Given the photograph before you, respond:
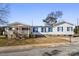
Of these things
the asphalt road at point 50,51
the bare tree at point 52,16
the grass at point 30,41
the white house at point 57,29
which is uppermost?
the bare tree at point 52,16

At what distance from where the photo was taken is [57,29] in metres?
10.2

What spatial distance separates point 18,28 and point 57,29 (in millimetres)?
500

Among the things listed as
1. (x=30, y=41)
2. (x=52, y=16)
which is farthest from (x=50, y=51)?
(x=52, y=16)

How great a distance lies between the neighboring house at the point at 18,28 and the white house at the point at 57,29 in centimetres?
8

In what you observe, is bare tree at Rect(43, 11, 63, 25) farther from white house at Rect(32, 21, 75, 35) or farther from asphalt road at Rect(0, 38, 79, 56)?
asphalt road at Rect(0, 38, 79, 56)

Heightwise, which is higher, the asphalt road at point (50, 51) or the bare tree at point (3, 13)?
the bare tree at point (3, 13)

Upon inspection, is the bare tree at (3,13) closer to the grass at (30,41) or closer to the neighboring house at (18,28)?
the neighboring house at (18,28)

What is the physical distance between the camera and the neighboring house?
10242 millimetres

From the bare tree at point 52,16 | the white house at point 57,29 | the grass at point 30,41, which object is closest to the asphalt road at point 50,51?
the grass at point 30,41

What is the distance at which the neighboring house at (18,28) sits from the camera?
10.2 metres

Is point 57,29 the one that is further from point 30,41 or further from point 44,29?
point 30,41

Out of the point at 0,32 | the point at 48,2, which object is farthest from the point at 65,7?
the point at 0,32

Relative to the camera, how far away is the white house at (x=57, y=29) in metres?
10.2

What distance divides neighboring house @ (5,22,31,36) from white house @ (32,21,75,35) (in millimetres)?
81
